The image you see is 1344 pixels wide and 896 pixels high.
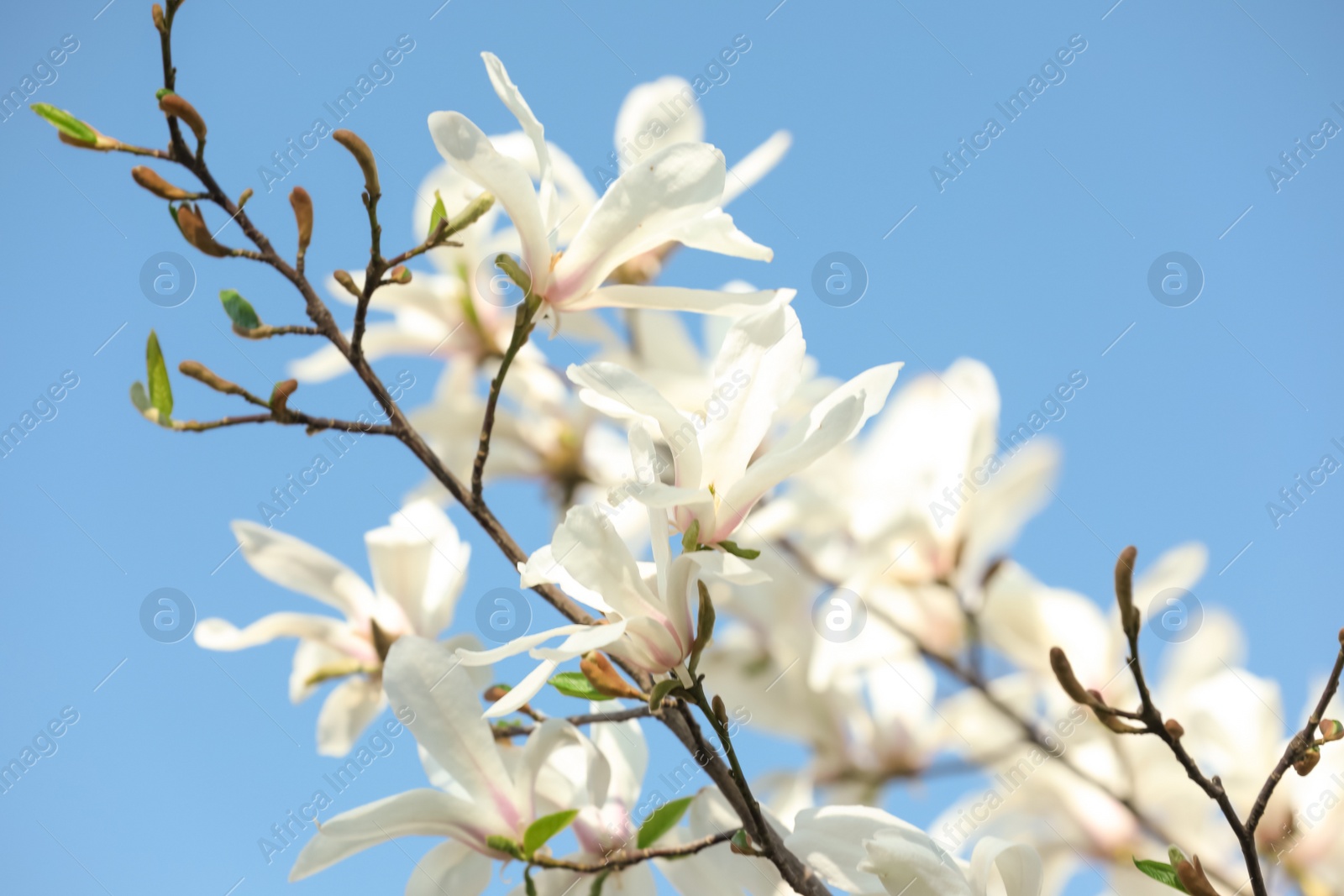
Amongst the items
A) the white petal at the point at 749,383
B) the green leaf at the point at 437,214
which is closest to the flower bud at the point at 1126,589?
the white petal at the point at 749,383

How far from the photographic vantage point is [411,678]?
806mm

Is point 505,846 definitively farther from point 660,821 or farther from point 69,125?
point 69,125

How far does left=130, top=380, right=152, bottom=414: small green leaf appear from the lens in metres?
0.91

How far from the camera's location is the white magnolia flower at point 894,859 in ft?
2.27

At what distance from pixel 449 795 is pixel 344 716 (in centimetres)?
54

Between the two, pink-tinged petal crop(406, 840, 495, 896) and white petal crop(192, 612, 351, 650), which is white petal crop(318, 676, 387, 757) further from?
pink-tinged petal crop(406, 840, 495, 896)

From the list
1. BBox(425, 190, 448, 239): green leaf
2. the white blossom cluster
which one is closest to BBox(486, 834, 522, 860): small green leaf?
the white blossom cluster

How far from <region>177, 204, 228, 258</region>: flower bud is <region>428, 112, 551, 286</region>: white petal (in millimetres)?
232

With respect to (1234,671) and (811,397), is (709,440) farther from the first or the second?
(1234,671)

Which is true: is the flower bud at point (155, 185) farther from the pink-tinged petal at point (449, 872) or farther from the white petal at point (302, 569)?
the pink-tinged petal at point (449, 872)

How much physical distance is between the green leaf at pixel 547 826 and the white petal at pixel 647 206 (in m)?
0.48

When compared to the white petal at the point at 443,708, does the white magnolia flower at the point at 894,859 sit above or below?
below

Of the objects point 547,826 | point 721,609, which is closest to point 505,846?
point 547,826

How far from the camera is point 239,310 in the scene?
0.91 metres
